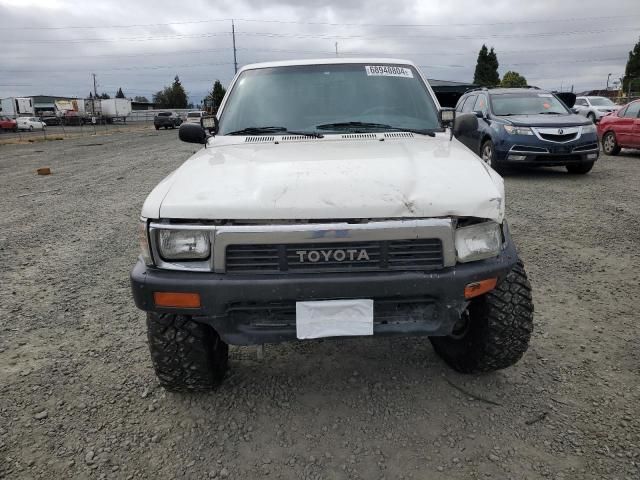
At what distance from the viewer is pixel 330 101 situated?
350 cm

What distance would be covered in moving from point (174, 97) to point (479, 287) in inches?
3904

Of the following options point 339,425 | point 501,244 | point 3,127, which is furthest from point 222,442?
point 3,127

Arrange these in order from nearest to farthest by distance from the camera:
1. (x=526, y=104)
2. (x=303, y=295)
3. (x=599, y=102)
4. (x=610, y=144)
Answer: (x=303, y=295) → (x=526, y=104) → (x=610, y=144) → (x=599, y=102)

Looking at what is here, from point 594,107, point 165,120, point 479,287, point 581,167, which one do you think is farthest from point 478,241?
point 165,120

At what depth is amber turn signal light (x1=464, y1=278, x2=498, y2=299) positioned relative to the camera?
2.22 m

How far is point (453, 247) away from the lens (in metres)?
2.19

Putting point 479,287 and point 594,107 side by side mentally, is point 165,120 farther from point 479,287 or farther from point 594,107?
point 479,287

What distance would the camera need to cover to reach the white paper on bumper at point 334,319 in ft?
7.15

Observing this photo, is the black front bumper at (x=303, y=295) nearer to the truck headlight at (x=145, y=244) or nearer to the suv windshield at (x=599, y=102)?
the truck headlight at (x=145, y=244)

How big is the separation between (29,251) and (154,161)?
9.09 metres

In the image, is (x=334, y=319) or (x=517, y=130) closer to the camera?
(x=334, y=319)

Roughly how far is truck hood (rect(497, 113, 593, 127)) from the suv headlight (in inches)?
2.5

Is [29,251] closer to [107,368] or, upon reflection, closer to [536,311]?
[107,368]

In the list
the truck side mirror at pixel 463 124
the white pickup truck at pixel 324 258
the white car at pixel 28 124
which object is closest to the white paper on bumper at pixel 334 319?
the white pickup truck at pixel 324 258
